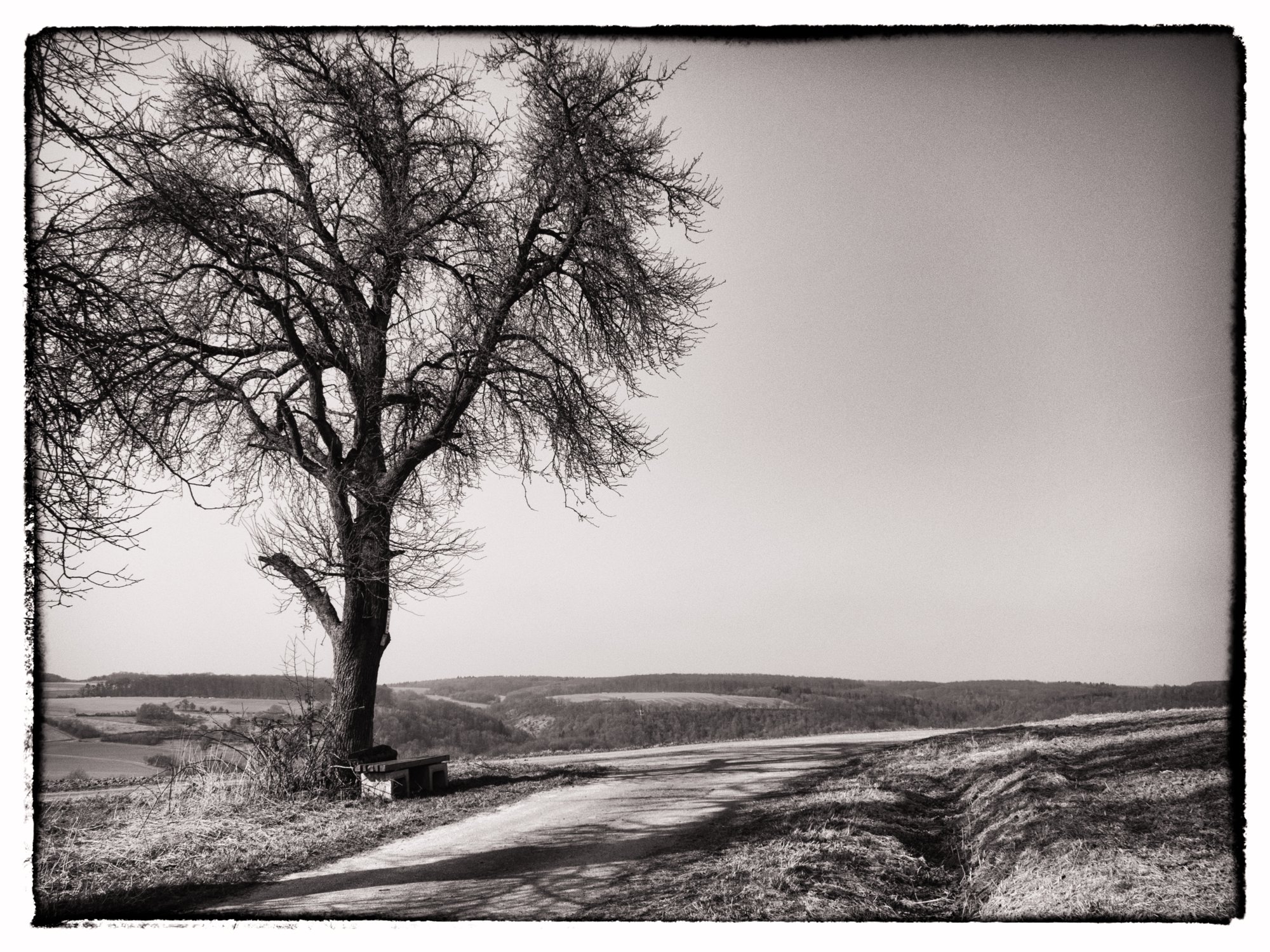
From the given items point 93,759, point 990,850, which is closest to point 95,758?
point 93,759

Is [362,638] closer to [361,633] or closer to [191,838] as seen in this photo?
[361,633]

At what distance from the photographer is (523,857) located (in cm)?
689

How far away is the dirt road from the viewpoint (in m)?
5.77

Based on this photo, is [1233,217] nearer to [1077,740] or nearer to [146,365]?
[1077,740]

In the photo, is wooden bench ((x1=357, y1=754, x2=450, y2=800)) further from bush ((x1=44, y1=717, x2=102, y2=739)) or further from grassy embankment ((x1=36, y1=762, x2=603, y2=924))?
bush ((x1=44, y1=717, x2=102, y2=739))

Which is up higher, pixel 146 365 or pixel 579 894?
pixel 146 365

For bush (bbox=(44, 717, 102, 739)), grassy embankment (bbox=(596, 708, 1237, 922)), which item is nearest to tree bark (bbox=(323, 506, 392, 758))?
bush (bbox=(44, 717, 102, 739))

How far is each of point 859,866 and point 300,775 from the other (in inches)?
237

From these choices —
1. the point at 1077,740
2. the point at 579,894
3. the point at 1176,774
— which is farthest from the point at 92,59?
the point at 1077,740

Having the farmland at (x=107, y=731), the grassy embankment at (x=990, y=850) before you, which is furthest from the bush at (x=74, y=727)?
the grassy embankment at (x=990, y=850)

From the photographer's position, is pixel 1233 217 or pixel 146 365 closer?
pixel 1233 217

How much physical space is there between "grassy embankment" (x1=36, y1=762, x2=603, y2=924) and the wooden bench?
0.79 ft

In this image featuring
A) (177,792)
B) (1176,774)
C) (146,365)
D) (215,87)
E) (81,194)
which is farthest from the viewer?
(215,87)

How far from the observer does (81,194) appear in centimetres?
577
